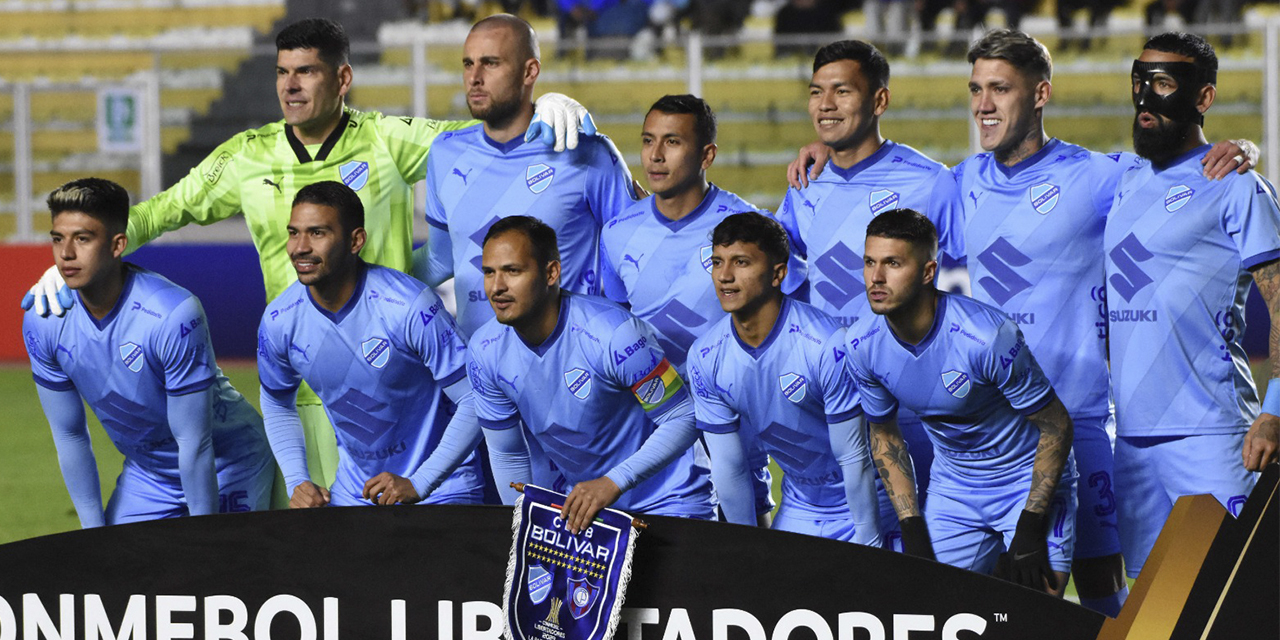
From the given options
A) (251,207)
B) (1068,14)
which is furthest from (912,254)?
(1068,14)

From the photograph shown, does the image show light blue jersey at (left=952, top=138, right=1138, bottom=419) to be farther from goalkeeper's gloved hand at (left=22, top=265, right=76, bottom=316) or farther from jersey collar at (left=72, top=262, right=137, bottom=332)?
goalkeeper's gloved hand at (left=22, top=265, right=76, bottom=316)

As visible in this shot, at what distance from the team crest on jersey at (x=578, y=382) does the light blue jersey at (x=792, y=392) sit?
0.32m

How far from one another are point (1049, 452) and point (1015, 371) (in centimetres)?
25

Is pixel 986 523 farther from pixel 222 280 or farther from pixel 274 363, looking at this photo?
pixel 222 280

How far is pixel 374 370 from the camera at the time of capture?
4.80 meters

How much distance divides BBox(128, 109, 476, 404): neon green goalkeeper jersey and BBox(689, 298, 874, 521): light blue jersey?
1.42m

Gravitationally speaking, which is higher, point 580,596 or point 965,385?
Result: point 965,385

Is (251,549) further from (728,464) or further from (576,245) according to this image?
(576,245)

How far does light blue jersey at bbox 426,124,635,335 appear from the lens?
519cm

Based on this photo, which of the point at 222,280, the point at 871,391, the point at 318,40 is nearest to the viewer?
the point at 871,391

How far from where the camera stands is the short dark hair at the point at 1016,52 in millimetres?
4594

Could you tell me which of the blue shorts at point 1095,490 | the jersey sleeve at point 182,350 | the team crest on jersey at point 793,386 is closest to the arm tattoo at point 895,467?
the team crest on jersey at point 793,386

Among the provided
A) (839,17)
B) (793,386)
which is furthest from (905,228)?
(839,17)

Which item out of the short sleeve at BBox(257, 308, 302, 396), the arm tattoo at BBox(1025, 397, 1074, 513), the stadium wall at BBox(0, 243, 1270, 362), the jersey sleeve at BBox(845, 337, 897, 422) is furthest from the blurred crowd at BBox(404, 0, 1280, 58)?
the arm tattoo at BBox(1025, 397, 1074, 513)
